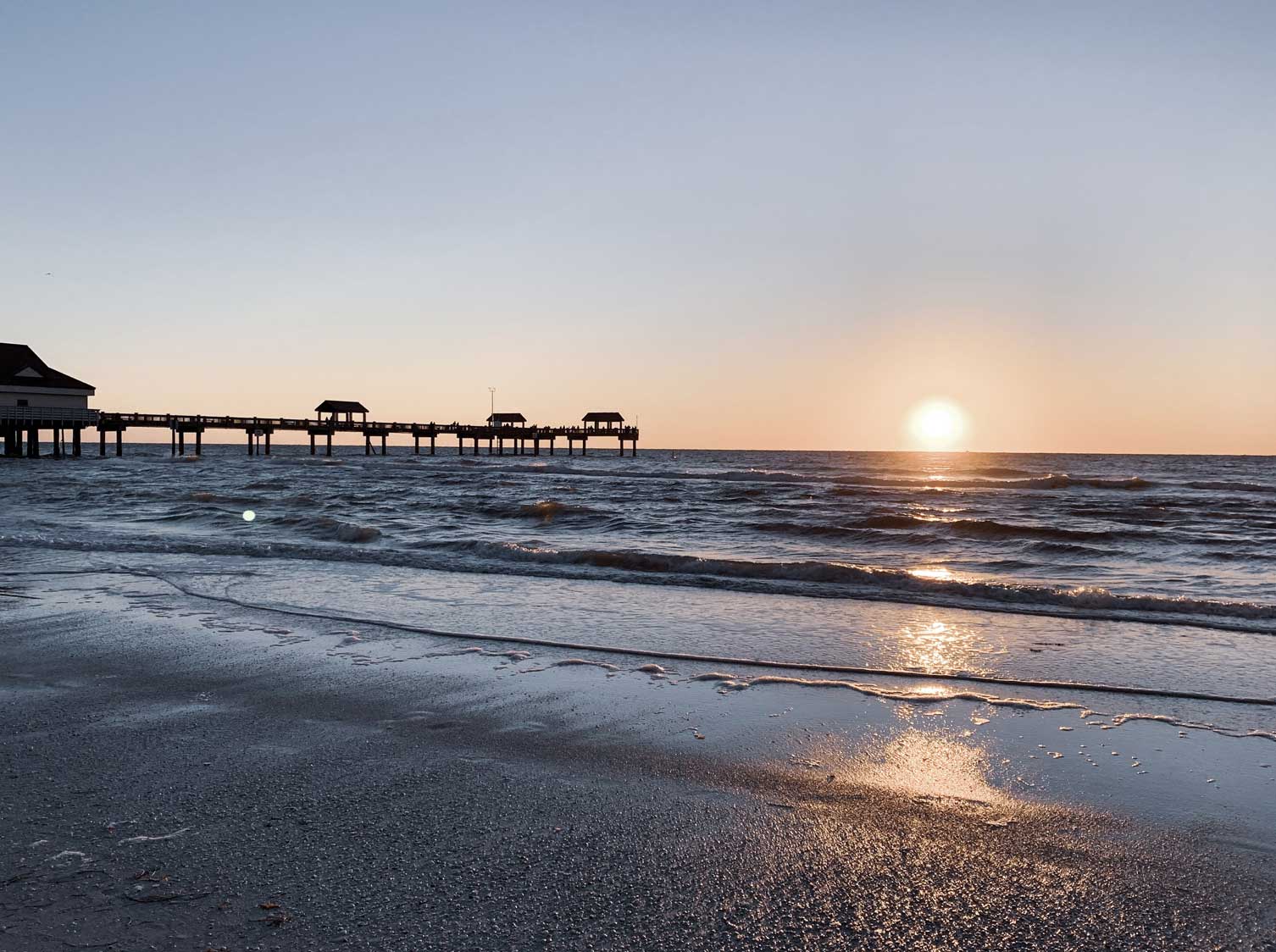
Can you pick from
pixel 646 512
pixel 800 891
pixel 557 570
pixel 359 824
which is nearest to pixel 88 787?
pixel 359 824

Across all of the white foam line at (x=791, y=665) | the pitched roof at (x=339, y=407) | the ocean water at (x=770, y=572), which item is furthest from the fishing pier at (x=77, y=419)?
the white foam line at (x=791, y=665)

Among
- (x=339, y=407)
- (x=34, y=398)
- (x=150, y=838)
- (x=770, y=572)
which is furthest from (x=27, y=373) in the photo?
(x=150, y=838)

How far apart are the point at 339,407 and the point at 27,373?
30.7 m

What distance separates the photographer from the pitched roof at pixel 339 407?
85.8 meters

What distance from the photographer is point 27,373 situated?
57031 millimetres

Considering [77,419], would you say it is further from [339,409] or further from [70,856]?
[70,856]

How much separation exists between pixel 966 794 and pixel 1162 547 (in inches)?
622

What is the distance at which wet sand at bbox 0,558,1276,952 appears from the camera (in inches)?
107

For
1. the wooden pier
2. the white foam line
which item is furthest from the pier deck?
the white foam line

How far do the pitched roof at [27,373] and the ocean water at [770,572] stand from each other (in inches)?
1361

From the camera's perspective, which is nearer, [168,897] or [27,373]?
[168,897]

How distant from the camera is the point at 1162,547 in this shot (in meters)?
17.2

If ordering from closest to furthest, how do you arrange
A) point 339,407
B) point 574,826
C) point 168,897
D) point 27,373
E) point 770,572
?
point 168,897
point 574,826
point 770,572
point 27,373
point 339,407

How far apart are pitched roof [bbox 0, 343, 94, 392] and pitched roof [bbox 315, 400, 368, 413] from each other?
88.0 ft
